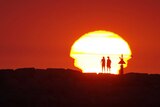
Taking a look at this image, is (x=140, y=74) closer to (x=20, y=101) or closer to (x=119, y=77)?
(x=119, y=77)

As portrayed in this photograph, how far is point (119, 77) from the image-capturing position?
135375 millimetres

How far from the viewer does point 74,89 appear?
135m

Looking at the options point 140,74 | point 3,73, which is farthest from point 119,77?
point 3,73

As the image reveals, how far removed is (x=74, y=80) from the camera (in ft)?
444

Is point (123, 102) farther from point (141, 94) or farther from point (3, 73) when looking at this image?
point (3, 73)

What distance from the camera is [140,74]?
136875 mm

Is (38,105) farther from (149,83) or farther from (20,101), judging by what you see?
(149,83)

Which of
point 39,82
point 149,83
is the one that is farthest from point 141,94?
point 39,82

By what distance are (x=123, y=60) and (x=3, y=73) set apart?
12.3 metres

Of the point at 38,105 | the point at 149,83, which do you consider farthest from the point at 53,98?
the point at 149,83

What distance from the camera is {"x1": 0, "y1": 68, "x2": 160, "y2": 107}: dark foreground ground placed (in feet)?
438

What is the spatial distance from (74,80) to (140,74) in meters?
6.88

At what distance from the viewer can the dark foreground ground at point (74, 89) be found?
133500 millimetres

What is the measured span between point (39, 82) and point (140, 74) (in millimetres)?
10306
